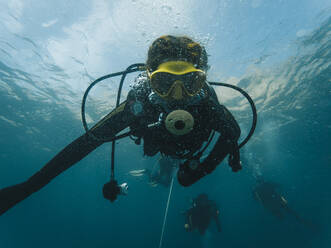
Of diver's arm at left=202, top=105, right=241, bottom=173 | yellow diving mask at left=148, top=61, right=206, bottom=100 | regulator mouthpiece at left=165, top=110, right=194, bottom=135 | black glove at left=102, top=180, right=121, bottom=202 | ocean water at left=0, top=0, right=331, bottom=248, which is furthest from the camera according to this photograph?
ocean water at left=0, top=0, right=331, bottom=248

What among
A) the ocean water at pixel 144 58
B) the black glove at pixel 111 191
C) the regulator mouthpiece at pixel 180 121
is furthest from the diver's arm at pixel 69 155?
the ocean water at pixel 144 58

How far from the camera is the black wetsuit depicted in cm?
251

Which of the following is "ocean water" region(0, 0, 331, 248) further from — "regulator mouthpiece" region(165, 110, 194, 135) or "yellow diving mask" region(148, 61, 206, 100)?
"regulator mouthpiece" region(165, 110, 194, 135)

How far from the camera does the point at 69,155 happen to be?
294 centimetres

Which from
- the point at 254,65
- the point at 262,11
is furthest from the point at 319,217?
the point at 262,11

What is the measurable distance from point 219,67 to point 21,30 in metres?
13.2

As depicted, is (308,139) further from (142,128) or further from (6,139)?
(6,139)

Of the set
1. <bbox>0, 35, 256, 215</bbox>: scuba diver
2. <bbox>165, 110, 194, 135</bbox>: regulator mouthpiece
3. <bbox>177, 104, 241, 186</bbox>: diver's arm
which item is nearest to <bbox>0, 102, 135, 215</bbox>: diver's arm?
<bbox>0, 35, 256, 215</bbox>: scuba diver

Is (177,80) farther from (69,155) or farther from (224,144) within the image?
(69,155)

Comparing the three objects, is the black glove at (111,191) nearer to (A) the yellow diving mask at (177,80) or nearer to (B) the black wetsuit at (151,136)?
(B) the black wetsuit at (151,136)

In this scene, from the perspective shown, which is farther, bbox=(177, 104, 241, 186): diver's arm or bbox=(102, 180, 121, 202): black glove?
bbox=(102, 180, 121, 202): black glove

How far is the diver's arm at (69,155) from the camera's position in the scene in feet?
9.06

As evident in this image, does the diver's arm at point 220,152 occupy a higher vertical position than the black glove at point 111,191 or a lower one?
higher

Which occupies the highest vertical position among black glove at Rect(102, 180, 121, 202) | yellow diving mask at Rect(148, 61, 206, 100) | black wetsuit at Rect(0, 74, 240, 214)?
yellow diving mask at Rect(148, 61, 206, 100)
